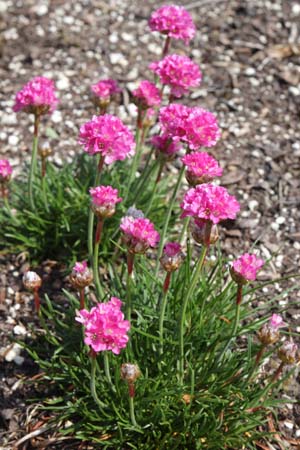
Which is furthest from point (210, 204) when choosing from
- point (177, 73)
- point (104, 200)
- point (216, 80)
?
point (216, 80)

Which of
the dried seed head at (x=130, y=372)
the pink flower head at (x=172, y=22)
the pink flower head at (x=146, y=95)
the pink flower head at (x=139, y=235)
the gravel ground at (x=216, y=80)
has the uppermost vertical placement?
the pink flower head at (x=172, y=22)

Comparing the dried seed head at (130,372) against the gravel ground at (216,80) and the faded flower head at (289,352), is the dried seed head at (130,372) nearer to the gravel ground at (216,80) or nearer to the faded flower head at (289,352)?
the faded flower head at (289,352)

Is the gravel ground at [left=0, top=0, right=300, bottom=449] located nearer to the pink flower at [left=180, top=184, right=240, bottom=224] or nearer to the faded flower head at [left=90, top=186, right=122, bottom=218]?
the faded flower head at [left=90, top=186, right=122, bottom=218]

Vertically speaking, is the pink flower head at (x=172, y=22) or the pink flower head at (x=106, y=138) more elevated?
the pink flower head at (x=172, y=22)

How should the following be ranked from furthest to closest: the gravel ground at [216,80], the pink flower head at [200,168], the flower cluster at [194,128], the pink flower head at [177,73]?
1. the gravel ground at [216,80]
2. the pink flower head at [177,73]
3. the flower cluster at [194,128]
4. the pink flower head at [200,168]

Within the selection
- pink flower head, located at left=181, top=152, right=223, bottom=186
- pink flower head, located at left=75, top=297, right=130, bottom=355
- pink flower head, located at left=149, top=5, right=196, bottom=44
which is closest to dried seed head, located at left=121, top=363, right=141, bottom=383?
pink flower head, located at left=75, top=297, right=130, bottom=355

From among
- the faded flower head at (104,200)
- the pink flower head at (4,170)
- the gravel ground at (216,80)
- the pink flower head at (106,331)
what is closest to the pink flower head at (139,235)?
the faded flower head at (104,200)
